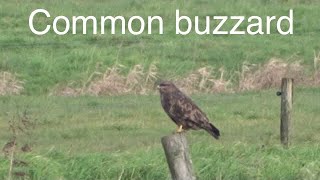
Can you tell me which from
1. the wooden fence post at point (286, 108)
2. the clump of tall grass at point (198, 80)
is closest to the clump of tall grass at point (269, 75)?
the clump of tall grass at point (198, 80)

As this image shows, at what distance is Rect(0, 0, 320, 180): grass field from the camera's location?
14.0 metres

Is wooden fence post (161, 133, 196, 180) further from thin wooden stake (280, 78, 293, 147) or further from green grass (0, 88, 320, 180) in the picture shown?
thin wooden stake (280, 78, 293, 147)

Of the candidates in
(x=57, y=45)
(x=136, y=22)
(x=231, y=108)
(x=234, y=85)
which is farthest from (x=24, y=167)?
(x=136, y=22)

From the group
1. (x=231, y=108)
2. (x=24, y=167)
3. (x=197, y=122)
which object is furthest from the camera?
(x=231, y=108)

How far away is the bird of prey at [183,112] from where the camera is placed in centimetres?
1433

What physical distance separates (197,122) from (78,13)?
55.4ft

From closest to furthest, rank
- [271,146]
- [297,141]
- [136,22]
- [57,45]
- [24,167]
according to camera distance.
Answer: [24,167]
[271,146]
[297,141]
[57,45]
[136,22]

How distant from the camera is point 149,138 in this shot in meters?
17.8

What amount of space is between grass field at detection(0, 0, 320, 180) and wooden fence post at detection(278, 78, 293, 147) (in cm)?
17

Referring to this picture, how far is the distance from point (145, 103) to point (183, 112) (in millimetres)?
7301

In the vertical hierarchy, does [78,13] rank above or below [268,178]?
above

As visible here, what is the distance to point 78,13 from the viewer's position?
101 ft

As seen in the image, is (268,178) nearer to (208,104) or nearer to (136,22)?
(208,104)

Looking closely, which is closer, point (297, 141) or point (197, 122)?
point (197, 122)
